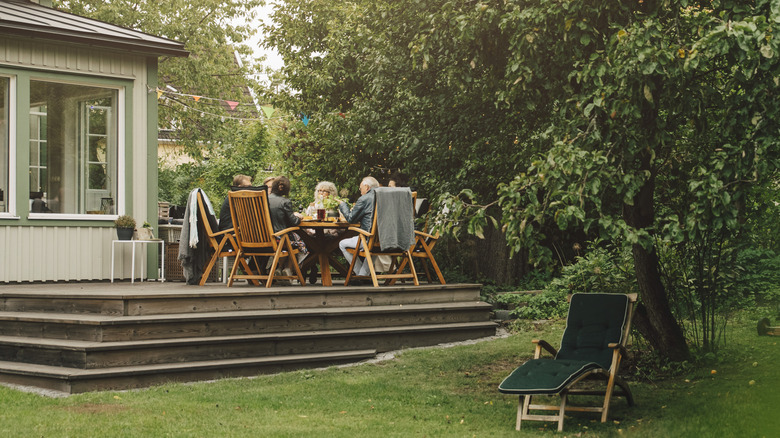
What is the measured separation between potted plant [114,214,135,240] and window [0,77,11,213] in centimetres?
124

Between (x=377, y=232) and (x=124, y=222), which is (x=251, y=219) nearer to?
(x=377, y=232)

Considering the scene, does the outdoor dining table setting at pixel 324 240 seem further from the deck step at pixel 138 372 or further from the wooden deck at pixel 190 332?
the deck step at pixel 138 372

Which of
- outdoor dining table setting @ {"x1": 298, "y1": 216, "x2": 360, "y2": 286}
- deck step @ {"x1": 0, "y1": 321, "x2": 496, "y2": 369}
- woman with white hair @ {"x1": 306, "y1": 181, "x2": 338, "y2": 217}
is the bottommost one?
deck step @ {"x1": 0, "y1": 321, "x2": 496, "y2": 369}

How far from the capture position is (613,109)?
5410mm

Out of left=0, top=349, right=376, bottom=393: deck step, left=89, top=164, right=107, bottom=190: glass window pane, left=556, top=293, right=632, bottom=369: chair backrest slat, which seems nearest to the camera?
left=556, top=293, right=632, bottom=369: chair backrest slat

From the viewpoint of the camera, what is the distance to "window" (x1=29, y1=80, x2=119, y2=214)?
1000 cm

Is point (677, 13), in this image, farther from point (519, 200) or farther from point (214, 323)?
point (214, 323)

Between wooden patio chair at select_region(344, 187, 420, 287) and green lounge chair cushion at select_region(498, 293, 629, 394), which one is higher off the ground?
wooden patio chair at select_region(344, 187, 420, 287)

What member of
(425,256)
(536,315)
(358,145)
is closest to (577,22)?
(425,256)

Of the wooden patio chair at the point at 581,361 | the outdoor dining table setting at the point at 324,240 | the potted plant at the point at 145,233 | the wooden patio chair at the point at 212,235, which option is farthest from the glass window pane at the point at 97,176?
the wooden patio chair at the point at 581,361

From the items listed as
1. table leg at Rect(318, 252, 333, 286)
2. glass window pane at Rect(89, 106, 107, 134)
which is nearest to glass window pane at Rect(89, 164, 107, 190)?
glass window pane at Rect(89, 106, 107, 134)

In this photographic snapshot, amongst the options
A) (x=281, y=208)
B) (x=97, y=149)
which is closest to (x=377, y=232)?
(x=281, y=208)

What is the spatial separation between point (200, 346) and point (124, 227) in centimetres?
348

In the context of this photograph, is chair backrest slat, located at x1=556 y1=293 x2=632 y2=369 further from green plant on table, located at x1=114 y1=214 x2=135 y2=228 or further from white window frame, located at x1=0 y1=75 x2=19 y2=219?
white window frame, located at x1=0 y1=75 x2=19 y2=219
